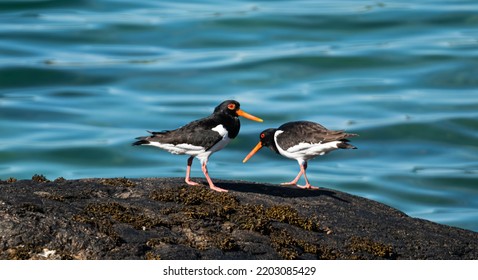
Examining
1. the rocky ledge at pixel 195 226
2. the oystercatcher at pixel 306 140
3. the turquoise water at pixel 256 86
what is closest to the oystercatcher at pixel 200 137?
the rocky ledge at pixel 195 226

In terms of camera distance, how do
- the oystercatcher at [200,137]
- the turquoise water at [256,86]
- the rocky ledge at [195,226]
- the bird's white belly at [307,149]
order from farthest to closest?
1. the turquoise water at [256,86]
2. the bird's white belly at [307,149]
3. the oystercatcher at [200,137]
4. the rocky ledge at [195,226]

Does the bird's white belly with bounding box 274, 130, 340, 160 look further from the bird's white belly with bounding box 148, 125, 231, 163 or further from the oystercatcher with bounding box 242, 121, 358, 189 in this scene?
the bird's white belly with bounding box 148, 125, 231, 163

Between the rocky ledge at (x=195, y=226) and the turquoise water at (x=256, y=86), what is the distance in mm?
8187

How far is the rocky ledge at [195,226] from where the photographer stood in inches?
348

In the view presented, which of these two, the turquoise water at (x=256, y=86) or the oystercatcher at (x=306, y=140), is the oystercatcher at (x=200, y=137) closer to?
the oystercatcher at (x=306, y=140)

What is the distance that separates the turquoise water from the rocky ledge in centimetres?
819

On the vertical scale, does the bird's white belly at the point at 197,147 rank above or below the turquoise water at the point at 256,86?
above

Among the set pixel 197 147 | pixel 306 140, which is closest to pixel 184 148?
pixel 197 147

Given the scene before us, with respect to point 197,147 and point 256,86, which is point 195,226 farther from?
point 256,86

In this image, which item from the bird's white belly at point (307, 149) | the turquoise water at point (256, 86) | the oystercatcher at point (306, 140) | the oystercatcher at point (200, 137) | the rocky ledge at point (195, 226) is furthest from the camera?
the turquoise water at point (256, 86)

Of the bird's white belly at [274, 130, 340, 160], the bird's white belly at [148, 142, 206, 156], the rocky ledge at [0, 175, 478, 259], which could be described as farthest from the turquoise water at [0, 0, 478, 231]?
the bird's white belly at [148, 142, 206, 156]

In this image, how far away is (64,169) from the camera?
2145 cm
